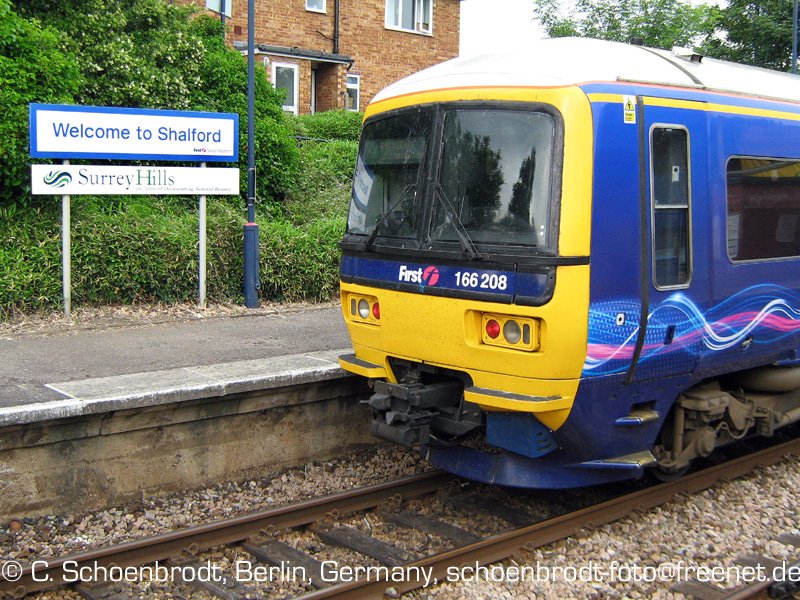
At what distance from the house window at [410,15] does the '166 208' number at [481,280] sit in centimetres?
1924

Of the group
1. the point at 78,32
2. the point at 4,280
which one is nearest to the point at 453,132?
the point at 4,280

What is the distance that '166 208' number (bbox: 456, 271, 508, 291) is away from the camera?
5418 millimetres

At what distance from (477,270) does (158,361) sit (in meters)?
3.55

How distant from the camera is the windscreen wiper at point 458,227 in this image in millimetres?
5543

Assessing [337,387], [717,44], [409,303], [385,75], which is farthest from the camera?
[385,75]

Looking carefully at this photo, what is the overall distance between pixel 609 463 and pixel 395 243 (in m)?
2.03

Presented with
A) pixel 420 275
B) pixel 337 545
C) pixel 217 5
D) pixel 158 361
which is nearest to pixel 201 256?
pixel 158 361

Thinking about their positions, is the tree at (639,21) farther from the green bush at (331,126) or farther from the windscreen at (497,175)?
the windscreen at (497,175)

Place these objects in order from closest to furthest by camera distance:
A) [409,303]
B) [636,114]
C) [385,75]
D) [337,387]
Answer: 1. [636,114]
2. [409,303]
3. [337,387]
4. [385,75]

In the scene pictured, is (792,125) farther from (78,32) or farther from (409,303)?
(78,32)

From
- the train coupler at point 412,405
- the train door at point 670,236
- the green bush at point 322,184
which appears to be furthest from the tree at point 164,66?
the train door at point 670,236

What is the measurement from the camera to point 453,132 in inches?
229

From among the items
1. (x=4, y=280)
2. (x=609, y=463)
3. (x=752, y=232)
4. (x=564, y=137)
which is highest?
(x=564, y=137)

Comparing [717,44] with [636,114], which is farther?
[717,44]
